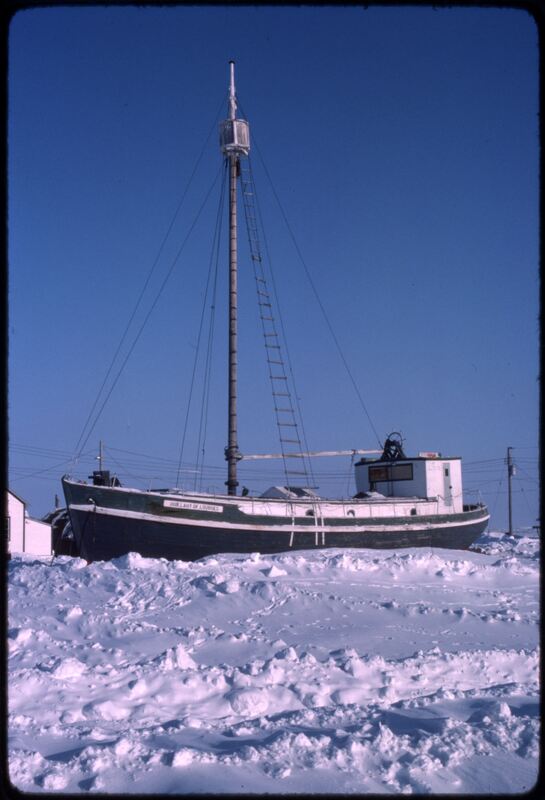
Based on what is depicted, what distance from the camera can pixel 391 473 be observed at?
85.4 feet

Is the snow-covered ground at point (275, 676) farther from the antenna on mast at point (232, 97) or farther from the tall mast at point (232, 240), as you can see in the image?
the antenna on mast at point (232, 97)

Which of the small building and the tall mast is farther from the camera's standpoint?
the small building

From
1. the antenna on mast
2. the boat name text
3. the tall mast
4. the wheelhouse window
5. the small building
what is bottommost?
the small building

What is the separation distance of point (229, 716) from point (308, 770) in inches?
80.9

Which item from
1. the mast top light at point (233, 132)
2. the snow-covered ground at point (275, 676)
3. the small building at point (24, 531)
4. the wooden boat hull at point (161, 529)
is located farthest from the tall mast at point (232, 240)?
the small building at point (24, 531)

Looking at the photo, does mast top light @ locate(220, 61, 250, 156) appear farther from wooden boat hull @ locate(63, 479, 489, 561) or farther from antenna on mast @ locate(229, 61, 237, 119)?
wooden boat hull @ locate(63, 479, 489, 561)

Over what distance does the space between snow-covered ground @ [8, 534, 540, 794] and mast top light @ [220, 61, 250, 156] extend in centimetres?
1568

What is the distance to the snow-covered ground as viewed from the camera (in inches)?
199

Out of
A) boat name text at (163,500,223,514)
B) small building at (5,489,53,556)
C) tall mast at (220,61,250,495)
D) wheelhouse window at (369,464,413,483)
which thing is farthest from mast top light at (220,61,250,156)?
small building at (5,489,53,556)

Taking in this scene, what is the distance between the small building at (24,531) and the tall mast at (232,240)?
588 inches

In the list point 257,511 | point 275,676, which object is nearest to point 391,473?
point 257,511

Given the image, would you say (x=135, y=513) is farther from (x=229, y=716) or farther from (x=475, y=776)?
(x=475, y=776)

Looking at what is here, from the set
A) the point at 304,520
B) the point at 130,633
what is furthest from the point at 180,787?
the point at 304,520

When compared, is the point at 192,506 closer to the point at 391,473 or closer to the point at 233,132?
the point at 391,473
